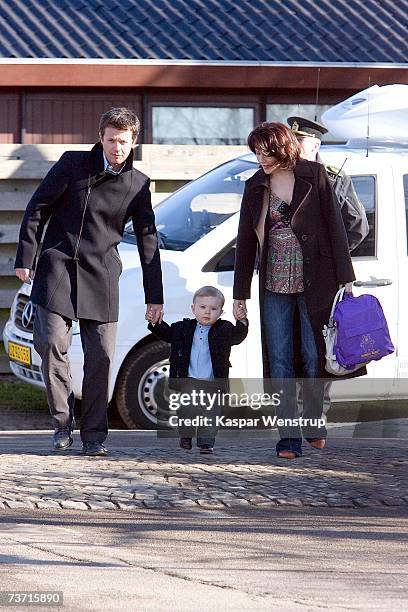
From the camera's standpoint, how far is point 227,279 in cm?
984

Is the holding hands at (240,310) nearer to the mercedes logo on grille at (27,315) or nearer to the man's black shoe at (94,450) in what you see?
the man's black shoe at (94,450)

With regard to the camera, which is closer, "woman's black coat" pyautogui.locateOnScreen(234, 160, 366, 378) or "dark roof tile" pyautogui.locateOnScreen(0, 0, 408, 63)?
"woman's black coat" pyautogui.locateOnScreen(234, 160, 366, 378)

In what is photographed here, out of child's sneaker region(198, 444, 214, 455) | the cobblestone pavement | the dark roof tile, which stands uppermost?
the dark roof tile

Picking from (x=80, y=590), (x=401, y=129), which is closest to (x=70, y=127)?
(x=401, y=129)

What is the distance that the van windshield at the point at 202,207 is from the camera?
10042 millimetres

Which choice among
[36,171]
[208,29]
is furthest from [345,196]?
[208,29]

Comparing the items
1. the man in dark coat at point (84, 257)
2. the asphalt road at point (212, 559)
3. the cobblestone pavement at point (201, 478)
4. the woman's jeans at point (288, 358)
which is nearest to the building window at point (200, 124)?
the cobblestone pavement at point (201, 478)

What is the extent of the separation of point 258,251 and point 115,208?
0.80 meters

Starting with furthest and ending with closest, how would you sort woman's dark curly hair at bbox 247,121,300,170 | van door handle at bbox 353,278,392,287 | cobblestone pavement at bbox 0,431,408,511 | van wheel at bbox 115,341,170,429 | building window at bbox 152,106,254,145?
building window at bbox 152,106,254,145
van wheel at bbox 115,341,170,429
van door handle at bbox 353,278,392,287
woman's dark curly hair at bbox 247,121,300,170
cobblestone pavement at bbox 0,431,408,511

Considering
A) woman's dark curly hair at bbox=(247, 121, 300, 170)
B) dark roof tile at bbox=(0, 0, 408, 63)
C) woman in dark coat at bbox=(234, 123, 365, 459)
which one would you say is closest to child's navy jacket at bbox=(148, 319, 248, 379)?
woman in dark coat at bbox=(234, 123, 365, 459)

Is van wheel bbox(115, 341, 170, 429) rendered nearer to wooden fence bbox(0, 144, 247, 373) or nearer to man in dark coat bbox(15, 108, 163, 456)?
man in dark coat bbox(15, 108, 163, 456)

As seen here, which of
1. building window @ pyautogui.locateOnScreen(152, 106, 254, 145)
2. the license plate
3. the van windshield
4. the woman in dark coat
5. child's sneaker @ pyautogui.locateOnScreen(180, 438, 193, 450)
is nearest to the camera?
the woman in dark coat

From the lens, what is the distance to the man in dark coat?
7824 millimetres

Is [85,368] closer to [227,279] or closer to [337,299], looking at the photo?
[337,299]
